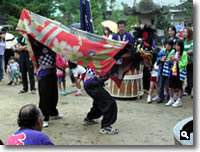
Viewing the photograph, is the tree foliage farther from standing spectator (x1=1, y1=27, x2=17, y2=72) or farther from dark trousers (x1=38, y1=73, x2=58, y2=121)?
Result: dark trousers (x1=38, y1=73, x2=58, y2=121)

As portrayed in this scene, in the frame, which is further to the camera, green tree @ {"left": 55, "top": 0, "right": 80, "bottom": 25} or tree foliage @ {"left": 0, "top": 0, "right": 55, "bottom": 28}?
green tree @ {"left": 55, "top": 0, "right": 80, "bottom": 25}

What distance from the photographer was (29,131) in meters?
2.08

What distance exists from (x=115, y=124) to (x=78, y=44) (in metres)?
1.36

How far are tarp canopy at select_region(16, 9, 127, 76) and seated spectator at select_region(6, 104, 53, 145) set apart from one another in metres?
1.52

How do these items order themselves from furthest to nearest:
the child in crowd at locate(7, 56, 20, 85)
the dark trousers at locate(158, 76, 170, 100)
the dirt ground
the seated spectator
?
the child in crowd at locate(7, 56, 20, 85) → the dark trousers at locate(158, 76, 170, 100) → the dirt ground → the seated spectator

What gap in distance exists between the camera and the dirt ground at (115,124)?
3.57m

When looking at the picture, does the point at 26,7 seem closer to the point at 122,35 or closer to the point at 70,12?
the point at 122,35

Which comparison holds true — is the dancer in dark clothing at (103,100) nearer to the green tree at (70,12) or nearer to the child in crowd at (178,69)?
the child in crowd at (178,69)

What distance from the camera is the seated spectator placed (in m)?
2.07

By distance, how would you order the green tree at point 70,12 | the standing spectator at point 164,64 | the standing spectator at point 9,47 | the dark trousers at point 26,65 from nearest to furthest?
1. the standing spectator at point 164,64
2. the dark trousers at point 26,65
3. the standing spectator at point 9,47
4. the green tree at point 70,12

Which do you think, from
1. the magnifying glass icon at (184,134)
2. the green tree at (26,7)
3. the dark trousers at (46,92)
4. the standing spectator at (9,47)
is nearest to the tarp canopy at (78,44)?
the dark trousers at (46,92)

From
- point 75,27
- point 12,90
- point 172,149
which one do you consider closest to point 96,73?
point 75,27

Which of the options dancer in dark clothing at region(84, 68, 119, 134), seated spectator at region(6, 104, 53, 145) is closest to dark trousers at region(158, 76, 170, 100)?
dancer in dark clothing at region(84, 68, 119, 134)

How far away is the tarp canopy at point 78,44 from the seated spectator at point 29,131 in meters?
1.52
